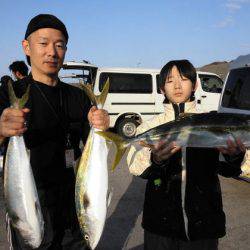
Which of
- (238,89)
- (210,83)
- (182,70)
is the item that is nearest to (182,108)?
(182,70)

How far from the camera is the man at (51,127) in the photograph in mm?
2922

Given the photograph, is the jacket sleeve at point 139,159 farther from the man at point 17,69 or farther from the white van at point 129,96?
the white van at point 129,96

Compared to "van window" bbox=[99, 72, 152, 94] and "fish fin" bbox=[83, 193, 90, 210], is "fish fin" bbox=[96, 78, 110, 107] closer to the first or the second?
"fish fin" bbox=[83, 193, 90, 210]

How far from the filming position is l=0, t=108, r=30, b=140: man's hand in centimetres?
241

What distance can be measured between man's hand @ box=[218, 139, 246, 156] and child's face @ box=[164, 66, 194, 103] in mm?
537

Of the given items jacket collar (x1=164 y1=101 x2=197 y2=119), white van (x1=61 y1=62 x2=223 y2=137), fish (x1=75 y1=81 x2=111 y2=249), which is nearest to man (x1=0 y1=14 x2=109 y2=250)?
fish (x1=75 y1=81 x2=111 y2=249)

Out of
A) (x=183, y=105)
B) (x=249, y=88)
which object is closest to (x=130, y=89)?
(x=249, y=88)

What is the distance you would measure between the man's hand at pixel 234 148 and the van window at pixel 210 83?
13.5 m

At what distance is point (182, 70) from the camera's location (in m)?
3.26

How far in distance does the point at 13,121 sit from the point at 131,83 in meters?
13.1

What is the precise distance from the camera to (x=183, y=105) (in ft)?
10.6

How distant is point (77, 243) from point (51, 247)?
0.20 meters

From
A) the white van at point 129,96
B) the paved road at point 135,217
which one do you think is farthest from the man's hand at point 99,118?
the white van at point 129,96

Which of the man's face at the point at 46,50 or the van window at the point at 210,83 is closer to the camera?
the man's face at the point at 46,50
